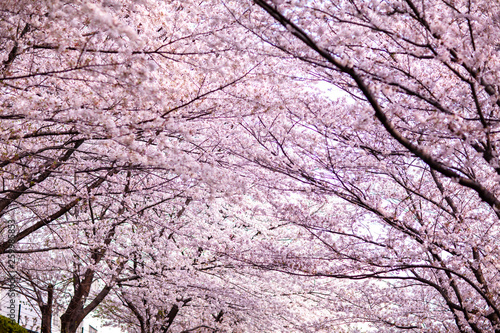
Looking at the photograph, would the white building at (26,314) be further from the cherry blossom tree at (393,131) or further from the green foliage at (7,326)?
the cherry blossom tree at (393,131)

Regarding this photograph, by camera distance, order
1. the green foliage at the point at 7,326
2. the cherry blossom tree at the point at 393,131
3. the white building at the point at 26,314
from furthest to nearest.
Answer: the white building at the point at 26,314 < the green foliage at the point at 7,326 < the cherry blossom tree at the point at 393,131

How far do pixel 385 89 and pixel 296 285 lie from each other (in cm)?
853

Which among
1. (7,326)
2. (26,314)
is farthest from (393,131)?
(26,314)

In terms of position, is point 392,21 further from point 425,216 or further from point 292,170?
point 425,216

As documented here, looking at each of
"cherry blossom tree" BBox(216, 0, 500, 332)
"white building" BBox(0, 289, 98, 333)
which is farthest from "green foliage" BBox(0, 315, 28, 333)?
→ "cherry blossom tree" BBox(216, 0, 500, 332)

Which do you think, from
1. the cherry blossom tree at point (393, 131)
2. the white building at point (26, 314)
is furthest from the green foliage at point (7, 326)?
the cherry blossom tree at point (393, 131)

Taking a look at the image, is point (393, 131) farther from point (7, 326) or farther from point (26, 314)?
point (26, 314)

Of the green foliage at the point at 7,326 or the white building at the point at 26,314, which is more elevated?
the white building at the point at 26,314

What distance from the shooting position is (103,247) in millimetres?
8547

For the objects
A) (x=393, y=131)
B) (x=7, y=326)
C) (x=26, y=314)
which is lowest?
(x=7, y=326)

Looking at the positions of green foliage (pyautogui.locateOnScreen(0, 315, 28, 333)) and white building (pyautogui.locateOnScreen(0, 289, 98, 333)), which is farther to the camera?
white building (pyautogui.locateOnScreen(0, 289, 98, 333))

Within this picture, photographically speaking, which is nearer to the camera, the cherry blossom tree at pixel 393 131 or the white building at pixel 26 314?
the cherry blossom tree at pixel 393 131

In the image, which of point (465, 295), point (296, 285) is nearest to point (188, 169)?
point (465, 295)

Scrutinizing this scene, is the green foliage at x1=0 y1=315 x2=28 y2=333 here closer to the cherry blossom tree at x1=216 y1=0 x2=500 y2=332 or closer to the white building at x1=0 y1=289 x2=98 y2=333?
Answer: the white building at x1=0 y1=289 x2=98 y2=333
